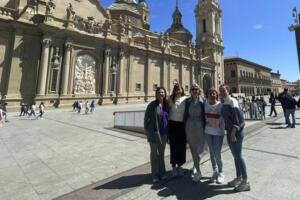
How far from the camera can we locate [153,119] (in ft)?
9.48

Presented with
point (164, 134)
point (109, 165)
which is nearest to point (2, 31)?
point (109, 165)

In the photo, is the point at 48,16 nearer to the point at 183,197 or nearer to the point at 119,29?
the point at 119,29

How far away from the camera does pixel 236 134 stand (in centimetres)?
257

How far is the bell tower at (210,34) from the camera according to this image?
45531mm

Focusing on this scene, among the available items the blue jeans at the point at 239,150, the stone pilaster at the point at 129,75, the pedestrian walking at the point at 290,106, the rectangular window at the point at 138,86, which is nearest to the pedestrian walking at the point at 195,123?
the blue jeans at the point at 239,150

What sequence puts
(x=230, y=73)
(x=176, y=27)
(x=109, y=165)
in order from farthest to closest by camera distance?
(x=230, y=73) → (x=176, y=27) → (x=109, y=165)

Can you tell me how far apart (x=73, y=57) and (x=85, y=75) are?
2.98 metres

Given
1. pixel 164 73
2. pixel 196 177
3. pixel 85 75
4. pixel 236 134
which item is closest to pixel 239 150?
pixel 236 134

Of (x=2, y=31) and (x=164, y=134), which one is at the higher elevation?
(x=2, y=31)

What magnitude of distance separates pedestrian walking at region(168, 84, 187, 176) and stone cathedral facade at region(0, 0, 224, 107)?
2020cm

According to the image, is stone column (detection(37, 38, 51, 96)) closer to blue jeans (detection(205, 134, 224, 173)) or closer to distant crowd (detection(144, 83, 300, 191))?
distant crowd (detection(144, 83, 300, 191))

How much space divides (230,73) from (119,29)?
5013cm

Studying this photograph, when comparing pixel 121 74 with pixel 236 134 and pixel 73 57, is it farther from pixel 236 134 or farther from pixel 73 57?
pixel 236 134

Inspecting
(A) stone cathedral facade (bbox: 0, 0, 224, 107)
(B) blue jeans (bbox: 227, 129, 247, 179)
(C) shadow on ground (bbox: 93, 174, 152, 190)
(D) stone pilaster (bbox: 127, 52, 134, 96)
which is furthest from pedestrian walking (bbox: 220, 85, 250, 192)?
(D) stone pilaster (bbox: 127, 52, 134, 96)
